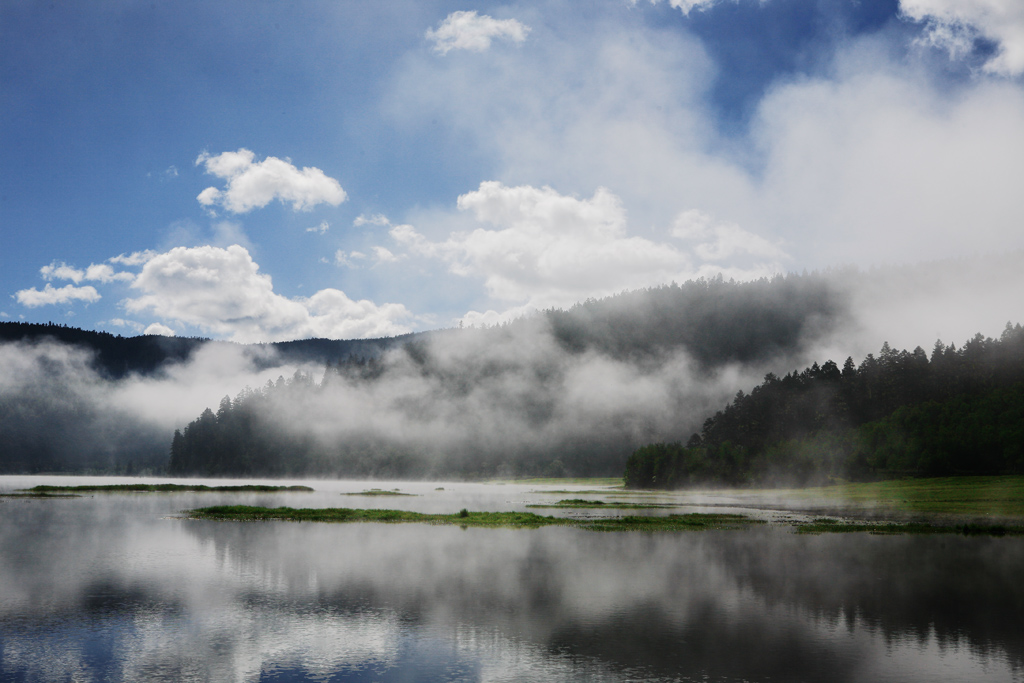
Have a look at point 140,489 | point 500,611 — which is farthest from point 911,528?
point 140,489

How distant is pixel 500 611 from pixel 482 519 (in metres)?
47.2

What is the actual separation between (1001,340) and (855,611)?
618ft

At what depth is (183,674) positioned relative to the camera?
2102cm

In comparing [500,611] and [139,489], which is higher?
[500,611]

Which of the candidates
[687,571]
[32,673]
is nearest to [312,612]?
[32,673]

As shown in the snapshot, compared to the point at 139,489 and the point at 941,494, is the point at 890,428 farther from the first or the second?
the point at 139,489

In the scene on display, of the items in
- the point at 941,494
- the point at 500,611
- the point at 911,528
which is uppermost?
the point at 500,611

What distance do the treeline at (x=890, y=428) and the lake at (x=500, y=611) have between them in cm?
8981

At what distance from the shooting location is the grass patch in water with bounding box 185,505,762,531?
7375 cm

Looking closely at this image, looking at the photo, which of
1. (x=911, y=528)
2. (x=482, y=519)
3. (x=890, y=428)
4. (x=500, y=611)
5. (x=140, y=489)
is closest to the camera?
(x=500, y=611)

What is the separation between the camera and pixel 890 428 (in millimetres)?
150125

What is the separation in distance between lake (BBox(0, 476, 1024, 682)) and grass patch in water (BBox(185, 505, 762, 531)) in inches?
639

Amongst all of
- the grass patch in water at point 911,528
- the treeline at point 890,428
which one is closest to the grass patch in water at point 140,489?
the treeline at point 890,428

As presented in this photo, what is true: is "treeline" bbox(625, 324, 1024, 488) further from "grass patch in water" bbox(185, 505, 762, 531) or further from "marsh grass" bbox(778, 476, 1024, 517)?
"grass patch in water" bbox(185, 505, 762, 531)
